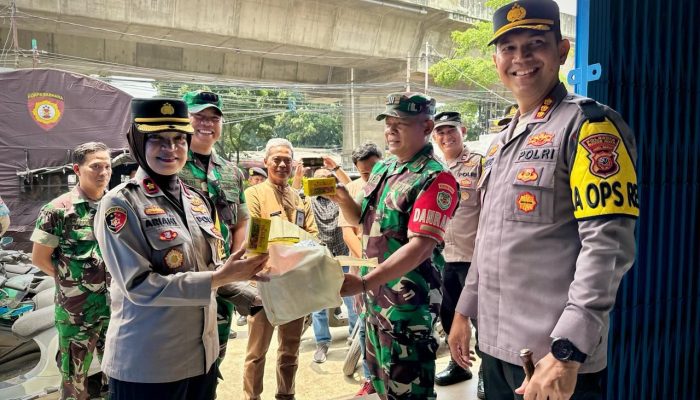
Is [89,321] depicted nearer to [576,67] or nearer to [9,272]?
[9,272]

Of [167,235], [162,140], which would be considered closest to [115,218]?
[167,235]

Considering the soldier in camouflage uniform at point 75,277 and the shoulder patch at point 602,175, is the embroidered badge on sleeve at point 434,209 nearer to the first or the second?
the shoulder patch at point 602,175

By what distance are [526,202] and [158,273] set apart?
1.26 m

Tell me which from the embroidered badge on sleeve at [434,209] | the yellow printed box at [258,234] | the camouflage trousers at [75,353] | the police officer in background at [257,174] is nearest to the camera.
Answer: the yellow printed box at [258,234]

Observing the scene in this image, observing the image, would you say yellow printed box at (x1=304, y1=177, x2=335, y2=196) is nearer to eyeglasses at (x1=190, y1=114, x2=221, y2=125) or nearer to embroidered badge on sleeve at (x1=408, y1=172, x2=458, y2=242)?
embroidered badge on sleeve at (x1=408, y1=172, x2=458, y2=242)

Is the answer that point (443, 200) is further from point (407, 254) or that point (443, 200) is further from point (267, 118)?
point (267, 118)

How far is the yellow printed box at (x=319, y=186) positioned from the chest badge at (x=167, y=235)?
58 cm

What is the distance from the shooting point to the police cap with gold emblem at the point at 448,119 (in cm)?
381

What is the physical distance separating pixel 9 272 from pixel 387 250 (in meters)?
4.41

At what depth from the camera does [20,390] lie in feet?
11.4

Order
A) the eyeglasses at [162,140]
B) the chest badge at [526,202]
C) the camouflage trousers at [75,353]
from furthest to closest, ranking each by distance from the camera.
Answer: the camouflage trousers at [75,353] → the eyeglasses at [162,140] → the chest badge at [526,202]

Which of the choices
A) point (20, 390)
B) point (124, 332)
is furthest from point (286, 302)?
point (20, 390)

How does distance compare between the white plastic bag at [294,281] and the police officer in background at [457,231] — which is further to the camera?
the police officer in background at [457,231]

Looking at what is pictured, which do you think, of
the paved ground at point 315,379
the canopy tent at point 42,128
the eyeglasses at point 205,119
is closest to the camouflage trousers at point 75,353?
the paved ground at point 315,379
